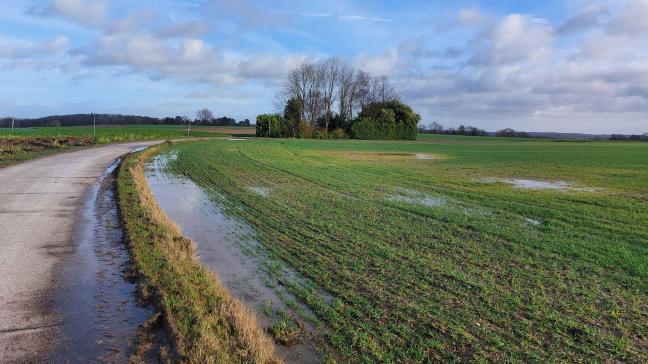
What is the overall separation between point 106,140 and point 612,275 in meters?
44.4

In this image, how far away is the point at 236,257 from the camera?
7.40 metres

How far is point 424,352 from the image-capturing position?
4242 millimetres

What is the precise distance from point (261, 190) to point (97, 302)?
9.44m

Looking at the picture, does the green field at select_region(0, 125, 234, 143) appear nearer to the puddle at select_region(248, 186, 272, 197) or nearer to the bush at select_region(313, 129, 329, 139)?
the bush at select_region(313, 129, 329, 139)

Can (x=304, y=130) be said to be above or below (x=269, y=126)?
below

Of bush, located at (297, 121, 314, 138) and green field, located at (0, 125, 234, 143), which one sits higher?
bush, located at (297, 121, 314, 138)

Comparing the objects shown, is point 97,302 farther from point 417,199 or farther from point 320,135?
point 320,135

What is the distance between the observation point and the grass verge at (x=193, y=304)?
4090mm

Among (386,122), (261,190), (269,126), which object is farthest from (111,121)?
(261,190)

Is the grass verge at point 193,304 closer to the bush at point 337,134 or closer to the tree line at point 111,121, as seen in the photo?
the bush at point 337,134

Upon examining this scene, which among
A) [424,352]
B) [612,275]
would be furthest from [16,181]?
[612,275]

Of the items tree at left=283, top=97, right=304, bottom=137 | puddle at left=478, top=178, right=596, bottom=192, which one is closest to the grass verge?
puddle at left=478, top=178, right=596, bottom=192

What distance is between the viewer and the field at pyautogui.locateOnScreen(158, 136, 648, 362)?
14.7ft

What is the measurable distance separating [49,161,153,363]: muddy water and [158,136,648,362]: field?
74.0 inches
